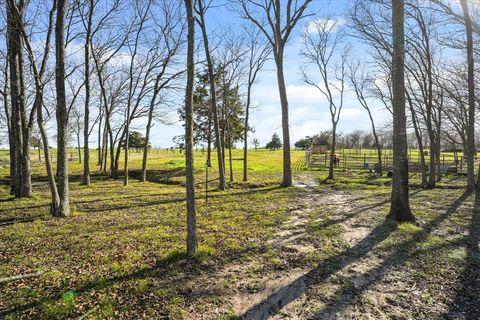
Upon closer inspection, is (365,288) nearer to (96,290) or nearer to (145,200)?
(96,290)

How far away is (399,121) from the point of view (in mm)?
8305

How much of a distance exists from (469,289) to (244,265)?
145 inches

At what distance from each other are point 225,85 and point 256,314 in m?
19.0

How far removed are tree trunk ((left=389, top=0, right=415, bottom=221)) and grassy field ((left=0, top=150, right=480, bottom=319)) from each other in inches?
26.6

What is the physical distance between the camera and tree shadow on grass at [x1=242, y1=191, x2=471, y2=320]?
4.10 meters

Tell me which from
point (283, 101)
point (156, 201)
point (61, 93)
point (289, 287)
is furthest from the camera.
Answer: point (283, 101)

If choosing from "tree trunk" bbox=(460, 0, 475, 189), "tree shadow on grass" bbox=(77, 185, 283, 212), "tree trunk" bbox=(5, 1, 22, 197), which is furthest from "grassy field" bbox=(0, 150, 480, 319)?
"tree trunk" bbox=(460, 0, 475, 189)

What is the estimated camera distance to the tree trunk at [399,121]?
8.23m

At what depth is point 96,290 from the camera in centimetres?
454

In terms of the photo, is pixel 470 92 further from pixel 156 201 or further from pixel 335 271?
pixel 156 201

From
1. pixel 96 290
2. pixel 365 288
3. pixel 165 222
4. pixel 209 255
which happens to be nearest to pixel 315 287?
pixel 365 288

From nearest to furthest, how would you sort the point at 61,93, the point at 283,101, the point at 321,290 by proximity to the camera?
the point at 321,290, the point at 61,93, the point at 283,101

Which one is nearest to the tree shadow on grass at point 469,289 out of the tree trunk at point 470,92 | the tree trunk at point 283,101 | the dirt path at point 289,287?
the dirt path at point 289,287

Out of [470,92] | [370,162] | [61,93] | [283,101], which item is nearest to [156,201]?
[61,93]
